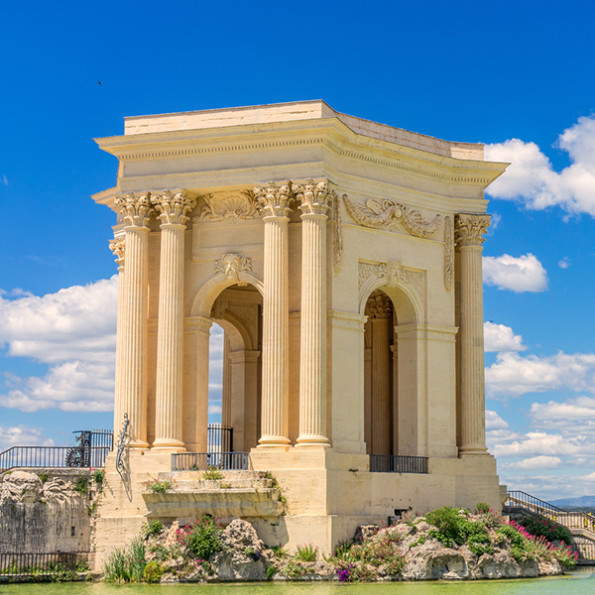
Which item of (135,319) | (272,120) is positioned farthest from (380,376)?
(272,120)

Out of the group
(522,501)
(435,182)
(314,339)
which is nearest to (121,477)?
(314,339)

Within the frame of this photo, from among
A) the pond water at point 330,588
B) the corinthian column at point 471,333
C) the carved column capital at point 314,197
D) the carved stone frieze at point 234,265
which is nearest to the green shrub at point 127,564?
the pond water at point 330,588

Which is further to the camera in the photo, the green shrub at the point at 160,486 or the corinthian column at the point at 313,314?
the corinthian column at the point at 313,314

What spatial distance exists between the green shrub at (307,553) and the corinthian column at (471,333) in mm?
8378

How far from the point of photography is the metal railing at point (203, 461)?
128ft

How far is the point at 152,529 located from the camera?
38.0 m

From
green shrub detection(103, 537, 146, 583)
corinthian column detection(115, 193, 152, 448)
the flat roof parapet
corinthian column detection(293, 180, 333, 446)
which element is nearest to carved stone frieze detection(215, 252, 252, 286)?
corinthian column detection(293, 180, 333, 446)

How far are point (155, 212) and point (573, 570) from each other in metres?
19.0

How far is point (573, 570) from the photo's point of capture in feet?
138

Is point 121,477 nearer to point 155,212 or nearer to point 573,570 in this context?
point 155,212

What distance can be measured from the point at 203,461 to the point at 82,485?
4.04 metres

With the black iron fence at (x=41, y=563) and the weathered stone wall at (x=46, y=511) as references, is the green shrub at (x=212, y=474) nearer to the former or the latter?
the weathered stone wall at (x=46, y=511)

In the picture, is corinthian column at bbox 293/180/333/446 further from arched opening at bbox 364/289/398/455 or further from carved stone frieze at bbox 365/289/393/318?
carved stone frieze at bbox 365/289/393/318

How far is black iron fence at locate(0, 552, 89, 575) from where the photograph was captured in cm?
3819
